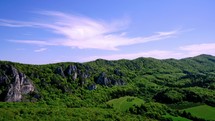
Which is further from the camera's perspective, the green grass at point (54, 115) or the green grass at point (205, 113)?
the green grass at point (205, 113)

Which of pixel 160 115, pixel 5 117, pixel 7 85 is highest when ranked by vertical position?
pixel 7 85

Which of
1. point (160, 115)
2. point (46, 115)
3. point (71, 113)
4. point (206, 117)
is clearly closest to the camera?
point (46, 115)

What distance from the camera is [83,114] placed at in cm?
16900

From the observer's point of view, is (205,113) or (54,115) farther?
(205,113)

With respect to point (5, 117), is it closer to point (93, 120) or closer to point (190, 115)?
point (93, 120)

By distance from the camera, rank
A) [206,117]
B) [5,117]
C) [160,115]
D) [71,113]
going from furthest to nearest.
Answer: [160,115]
[206,117]
[71,113]
[5,117]

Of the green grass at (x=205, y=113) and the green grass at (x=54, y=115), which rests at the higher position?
the green grass at (x=54, y=115)

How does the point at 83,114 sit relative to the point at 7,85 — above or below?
below

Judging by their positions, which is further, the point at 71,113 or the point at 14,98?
the point at 14,98

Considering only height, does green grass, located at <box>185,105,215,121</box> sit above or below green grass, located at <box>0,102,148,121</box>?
below

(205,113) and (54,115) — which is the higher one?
(54,115)

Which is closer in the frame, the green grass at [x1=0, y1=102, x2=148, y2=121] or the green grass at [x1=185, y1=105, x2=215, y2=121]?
the green grass at [x1=0, y1=102, x2=148, y2=121]

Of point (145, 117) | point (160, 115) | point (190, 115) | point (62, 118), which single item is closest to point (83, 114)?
point (62, 118)

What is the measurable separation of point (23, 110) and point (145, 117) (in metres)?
82.7
